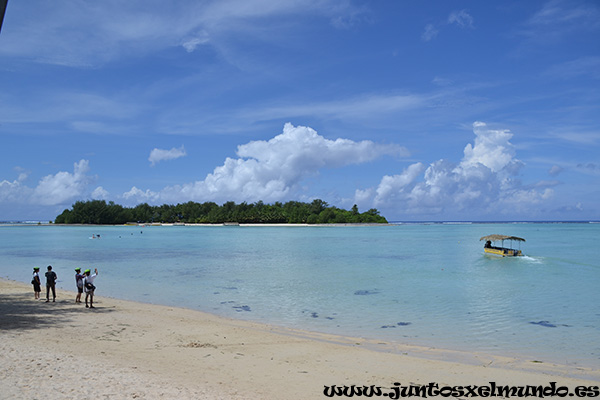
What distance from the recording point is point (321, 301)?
2245cm

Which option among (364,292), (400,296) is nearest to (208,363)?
(400,296)

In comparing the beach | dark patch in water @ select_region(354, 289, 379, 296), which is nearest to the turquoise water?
dark patch in water @ select_region(354, 289, 379, 296)

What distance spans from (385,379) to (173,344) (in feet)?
20.7

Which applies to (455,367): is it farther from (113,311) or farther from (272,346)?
(113,311)

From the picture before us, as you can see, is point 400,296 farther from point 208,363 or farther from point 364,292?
point 208,363

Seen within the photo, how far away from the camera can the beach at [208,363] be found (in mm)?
8539

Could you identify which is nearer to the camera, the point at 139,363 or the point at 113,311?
the point at 139,363

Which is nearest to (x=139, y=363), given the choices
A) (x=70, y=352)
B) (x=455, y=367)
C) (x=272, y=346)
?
(x=70, y=352)

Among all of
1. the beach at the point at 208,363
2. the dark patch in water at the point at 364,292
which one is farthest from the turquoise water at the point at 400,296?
the beach at the point at 208,363

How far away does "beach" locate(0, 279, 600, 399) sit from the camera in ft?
28.0

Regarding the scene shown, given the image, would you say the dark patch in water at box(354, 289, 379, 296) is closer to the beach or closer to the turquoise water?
the turquoise water

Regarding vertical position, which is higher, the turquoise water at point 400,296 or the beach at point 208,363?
the beach at point 208,363

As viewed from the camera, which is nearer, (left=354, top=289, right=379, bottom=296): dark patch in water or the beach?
the beach

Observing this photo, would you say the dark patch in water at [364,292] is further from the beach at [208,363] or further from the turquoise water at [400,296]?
the beach at [208,363]
